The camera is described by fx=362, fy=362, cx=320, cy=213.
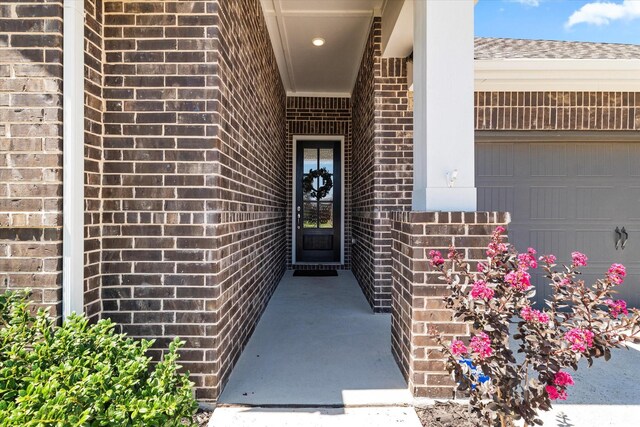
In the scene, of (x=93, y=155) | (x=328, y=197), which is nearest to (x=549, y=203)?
(x=328, y=197)

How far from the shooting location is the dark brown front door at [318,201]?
677 centimetres

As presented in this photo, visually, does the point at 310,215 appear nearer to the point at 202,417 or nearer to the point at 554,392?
the point at 202,417

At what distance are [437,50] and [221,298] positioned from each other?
6.97 ft

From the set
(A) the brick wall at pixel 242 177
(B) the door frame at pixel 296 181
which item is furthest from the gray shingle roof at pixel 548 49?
(B) the door frame at pixel 296 181

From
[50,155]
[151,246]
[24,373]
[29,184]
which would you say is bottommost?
[24,373]

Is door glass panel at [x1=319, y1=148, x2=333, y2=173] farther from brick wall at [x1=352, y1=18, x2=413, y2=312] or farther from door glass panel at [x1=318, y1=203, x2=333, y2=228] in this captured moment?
brick wall at [x1=352, y1=18, x2=413, y2=312]

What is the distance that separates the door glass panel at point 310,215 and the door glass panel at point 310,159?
66 cm

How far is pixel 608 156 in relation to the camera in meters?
4.22

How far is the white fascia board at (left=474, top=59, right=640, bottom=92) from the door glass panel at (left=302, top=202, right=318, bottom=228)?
11.7 feet

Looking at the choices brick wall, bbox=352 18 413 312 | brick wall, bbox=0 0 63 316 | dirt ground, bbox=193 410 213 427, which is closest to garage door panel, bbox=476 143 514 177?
brick wall, bbox=352 18 413 312

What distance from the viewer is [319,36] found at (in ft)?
14.9

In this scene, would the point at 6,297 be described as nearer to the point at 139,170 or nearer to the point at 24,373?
the point at 24,373

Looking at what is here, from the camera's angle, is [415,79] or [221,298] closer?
[221,298]

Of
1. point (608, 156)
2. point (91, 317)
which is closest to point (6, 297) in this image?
point (91, 317)
